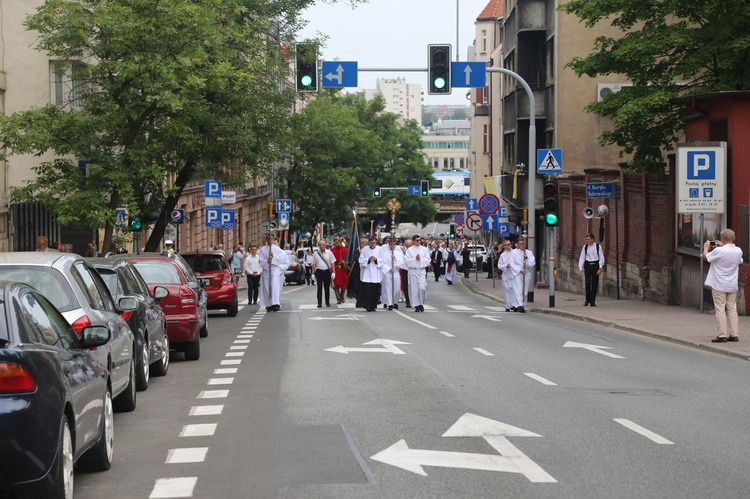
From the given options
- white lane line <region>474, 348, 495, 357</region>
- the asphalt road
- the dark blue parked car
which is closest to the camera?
the dark blue parked car

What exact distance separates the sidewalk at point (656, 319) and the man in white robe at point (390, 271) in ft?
11.2

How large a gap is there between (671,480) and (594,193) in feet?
83.9

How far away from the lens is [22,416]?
6520 millimetres

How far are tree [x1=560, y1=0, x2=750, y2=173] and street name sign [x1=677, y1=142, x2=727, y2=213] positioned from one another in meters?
4.94

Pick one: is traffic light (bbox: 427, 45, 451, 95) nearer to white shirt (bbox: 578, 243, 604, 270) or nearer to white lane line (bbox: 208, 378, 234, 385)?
white shirt (bbox: 578, 243, 604, 270)

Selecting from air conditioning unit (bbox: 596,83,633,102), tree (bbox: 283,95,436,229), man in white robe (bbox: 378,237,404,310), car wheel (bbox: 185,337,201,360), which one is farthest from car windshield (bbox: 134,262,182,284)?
tree (bbox: 283,95,436,229)

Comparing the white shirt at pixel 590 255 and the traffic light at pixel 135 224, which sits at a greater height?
the traffic light at pixel 135 224

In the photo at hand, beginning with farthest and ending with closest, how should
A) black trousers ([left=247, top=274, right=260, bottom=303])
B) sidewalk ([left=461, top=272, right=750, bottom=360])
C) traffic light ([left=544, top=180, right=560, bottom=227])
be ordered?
1. black trousers ([left=247, top=274, right=260, bottom=303])
2. traffic light ([left=544, top=180, right=560, bottom=227])
3. sidewalk ([left=461, top=272, right=750, bottom=360])

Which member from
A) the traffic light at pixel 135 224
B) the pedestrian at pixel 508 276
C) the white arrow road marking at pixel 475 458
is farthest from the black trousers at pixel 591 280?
the white arrow road marking at pixel 475 458

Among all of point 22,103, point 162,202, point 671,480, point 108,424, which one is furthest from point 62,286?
point 22,103

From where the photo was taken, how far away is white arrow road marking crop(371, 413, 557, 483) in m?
8.55

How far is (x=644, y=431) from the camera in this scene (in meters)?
10.3

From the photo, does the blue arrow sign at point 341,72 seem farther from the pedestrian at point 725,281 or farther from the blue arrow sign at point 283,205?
the blue arrow sign at point 283,205

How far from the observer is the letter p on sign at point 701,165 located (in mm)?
23625
